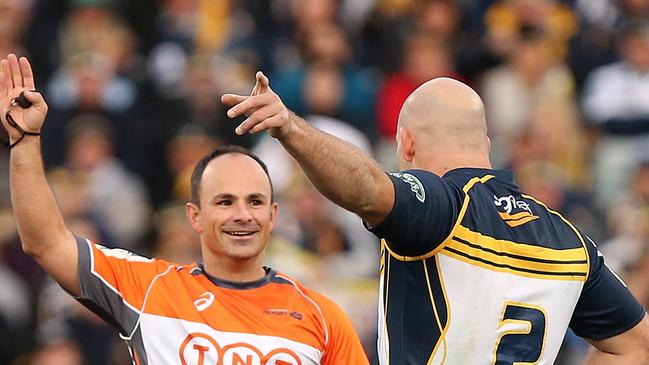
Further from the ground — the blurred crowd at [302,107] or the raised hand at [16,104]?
the raised hand at [16,104]

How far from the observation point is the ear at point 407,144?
19.5 feet

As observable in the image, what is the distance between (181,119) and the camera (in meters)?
13.3

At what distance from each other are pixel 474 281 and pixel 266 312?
1142 mm

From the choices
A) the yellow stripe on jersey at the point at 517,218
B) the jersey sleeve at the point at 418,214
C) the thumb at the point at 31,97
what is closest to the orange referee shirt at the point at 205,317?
the thumb at the point at 31,97

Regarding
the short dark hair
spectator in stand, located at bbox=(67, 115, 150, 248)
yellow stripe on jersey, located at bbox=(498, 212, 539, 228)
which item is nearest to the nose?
the short dark hair

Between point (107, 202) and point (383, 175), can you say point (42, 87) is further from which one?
point (383, 175)

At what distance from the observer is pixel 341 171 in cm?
521

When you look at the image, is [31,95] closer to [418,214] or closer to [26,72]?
[26,72]

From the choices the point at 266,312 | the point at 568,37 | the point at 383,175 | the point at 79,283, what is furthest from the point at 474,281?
the point at 568,37

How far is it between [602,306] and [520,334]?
0.53 meters

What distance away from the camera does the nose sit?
6.43 meters

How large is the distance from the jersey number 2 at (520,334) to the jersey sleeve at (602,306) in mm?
346

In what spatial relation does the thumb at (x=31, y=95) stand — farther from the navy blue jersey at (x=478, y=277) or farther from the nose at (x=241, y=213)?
the navy blue jersey at (x=478, y=277)

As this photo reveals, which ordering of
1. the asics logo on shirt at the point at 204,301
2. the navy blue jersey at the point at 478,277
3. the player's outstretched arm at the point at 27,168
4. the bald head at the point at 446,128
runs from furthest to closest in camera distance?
the asics logo on shirt at the point at 204,301
the player's outstretched arm at the point at 27,168
the bald head at the point at 446,128
the navy blue jersey at the point at 478,277
